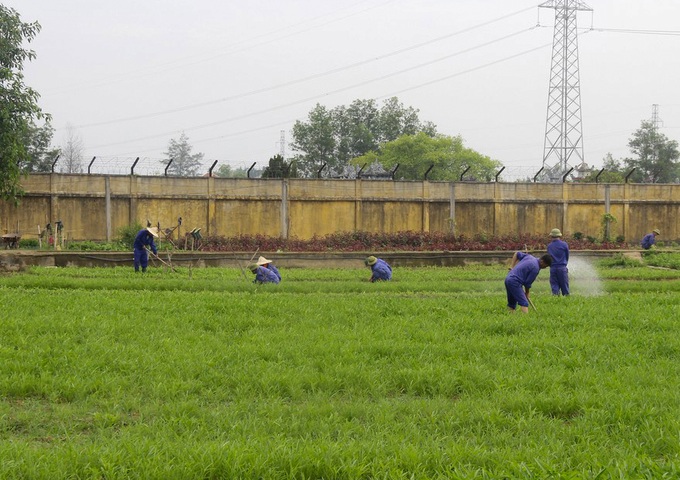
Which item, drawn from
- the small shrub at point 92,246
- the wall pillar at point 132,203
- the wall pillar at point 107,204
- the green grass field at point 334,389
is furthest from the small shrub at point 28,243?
the green grass field at point 334,389

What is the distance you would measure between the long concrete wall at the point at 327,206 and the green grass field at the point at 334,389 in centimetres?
1694

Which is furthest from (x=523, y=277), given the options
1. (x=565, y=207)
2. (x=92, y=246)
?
(x=565, y=207)

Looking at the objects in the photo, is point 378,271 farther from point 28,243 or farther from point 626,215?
point 626,215

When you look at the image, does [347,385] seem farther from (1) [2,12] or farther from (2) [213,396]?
(1) [2,12]

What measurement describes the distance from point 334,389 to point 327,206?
945 inches

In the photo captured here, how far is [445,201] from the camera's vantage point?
3250 centimetres

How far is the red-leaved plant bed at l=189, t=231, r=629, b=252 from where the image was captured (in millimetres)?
27938

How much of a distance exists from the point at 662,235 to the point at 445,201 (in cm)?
1078

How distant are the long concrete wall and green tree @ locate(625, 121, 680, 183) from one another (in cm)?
2897

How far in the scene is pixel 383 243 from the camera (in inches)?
1149

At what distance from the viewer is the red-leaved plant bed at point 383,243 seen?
91.7 feet

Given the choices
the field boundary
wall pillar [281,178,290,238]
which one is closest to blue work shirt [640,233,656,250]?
the field boundary

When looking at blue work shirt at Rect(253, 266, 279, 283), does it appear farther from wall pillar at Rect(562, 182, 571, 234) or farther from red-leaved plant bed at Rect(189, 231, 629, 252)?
wall pillar at Rect(562, 182, 571, 234)

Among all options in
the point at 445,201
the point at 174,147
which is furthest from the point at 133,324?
the point at 174,147
